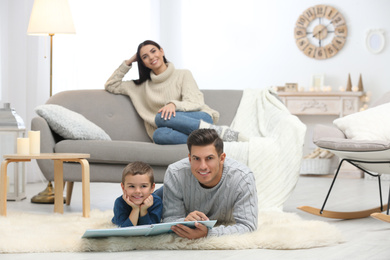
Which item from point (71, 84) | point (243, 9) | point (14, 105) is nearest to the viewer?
point (14, 105)

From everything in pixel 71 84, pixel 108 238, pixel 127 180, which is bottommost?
pixel 108 238

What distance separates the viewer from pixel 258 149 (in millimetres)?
3406

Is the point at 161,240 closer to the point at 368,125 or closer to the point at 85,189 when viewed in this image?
the point at 85,189

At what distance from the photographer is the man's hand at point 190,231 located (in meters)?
2.30

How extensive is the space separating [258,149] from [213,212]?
91 centimetres

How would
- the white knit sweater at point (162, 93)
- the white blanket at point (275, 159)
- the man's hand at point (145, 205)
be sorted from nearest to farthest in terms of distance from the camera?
the man's hand at point (145, 205) < the white blanket at point (275, 159) < the white knit sweater at point (162, 93)

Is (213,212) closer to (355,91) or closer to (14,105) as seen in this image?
(14,105)

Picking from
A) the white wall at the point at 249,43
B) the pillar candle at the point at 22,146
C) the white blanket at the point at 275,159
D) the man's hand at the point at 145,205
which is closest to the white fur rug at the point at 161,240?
the man's hand at the point at 145,205

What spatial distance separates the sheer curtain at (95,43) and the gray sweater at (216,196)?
321 centimetres

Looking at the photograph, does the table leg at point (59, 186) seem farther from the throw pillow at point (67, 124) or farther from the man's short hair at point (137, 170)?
the man's short hair at point (137, 170)

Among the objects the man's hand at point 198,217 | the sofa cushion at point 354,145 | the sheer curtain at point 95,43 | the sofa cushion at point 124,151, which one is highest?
the sheer curtain at point 95,43

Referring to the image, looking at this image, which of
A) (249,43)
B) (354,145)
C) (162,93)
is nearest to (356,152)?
(354,145)

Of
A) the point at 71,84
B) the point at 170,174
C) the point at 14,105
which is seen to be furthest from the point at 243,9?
the point at 170,174

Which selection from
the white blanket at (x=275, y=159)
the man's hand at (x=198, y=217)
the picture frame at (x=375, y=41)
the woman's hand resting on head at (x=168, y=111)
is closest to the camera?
the man's hand at (x=198, y=217)
